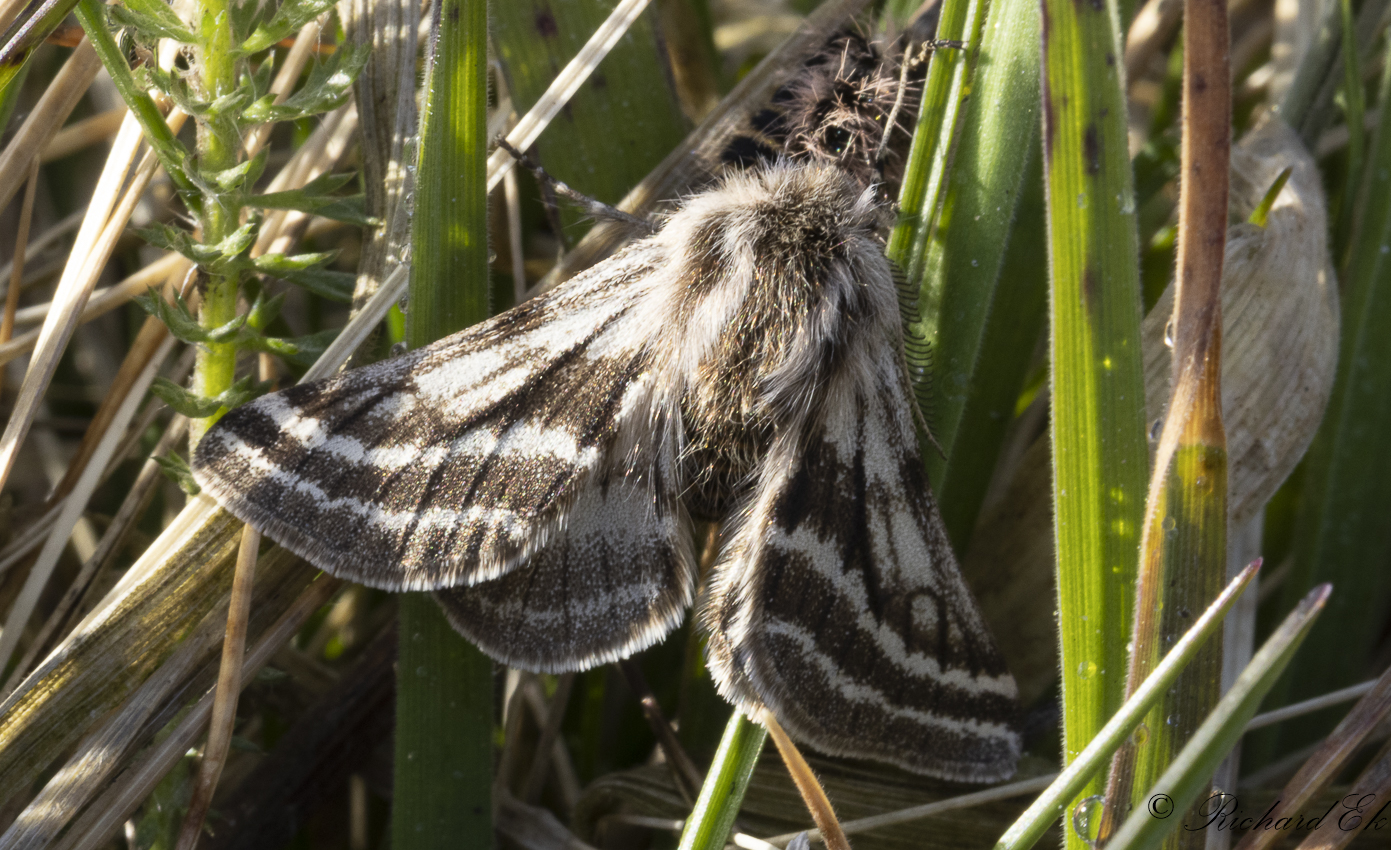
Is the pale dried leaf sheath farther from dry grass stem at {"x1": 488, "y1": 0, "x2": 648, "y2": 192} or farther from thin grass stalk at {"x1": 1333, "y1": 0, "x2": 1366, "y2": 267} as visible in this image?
dry grass stem at {"x1": 488, "y1": 0, "x2": 648, "y2": 192}

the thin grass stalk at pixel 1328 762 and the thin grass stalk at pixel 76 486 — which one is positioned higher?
the thin grass stalk at pixel 76 486

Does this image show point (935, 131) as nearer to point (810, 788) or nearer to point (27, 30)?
point (810, 788)

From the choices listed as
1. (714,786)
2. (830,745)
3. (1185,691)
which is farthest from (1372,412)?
(714,786)

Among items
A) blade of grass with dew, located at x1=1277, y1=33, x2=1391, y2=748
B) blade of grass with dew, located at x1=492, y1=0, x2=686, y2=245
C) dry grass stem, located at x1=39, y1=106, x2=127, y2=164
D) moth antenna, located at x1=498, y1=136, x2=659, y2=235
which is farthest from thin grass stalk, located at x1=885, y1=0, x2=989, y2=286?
dry grass stem, located at x1=39, y1=106, x2=127, y2=164

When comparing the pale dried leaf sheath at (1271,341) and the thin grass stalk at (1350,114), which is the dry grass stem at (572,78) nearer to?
the pale dried leaf sheath at (1271,341)

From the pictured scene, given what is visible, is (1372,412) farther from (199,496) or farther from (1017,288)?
(199,496)

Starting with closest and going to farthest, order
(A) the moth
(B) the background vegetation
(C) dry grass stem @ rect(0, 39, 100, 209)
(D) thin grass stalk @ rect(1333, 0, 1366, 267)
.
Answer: (B) the background vegetation → (A) the moth → (C) dry grass stem @ rect(0, 39, 100, 209) → (D) thin grass stalk @ rect(1333, 0, 1366, 267)

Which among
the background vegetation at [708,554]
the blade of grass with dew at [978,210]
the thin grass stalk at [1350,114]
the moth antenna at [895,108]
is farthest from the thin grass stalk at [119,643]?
the thin grass stalk at [1350,114]
